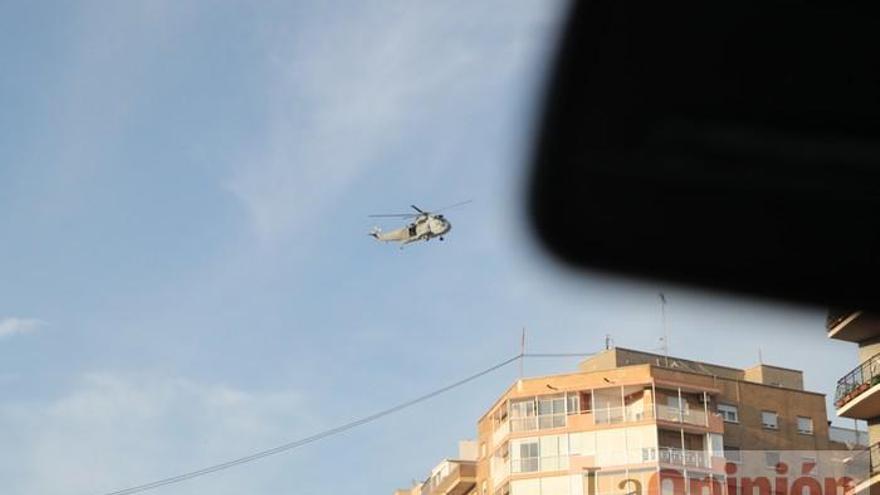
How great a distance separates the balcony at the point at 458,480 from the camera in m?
69.1

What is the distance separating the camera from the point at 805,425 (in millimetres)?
62062

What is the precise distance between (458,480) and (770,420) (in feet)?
55.6

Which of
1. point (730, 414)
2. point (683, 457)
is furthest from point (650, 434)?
point (730, 414)

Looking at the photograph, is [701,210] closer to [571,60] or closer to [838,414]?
[571,60]

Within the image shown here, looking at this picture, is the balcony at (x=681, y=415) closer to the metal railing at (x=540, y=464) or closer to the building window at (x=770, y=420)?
the building window at (x=770, y=420)

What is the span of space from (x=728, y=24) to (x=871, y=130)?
0.83 metres

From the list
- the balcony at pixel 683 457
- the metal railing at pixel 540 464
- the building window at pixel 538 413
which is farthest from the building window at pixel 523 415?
the balcony at pixel 683 457

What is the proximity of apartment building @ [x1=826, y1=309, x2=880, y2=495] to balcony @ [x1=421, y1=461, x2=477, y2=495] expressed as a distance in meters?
32.5

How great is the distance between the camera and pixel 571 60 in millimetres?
5133

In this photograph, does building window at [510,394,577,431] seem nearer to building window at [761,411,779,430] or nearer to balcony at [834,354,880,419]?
building window at [761,411,779,430]

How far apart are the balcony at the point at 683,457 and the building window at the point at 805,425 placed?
5629 mm

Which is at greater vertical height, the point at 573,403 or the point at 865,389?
the point at 573,403

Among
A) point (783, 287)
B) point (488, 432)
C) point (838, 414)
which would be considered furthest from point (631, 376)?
point (783, 287)

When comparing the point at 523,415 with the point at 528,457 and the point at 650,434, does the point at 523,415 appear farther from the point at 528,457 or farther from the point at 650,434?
the point at 650,434
